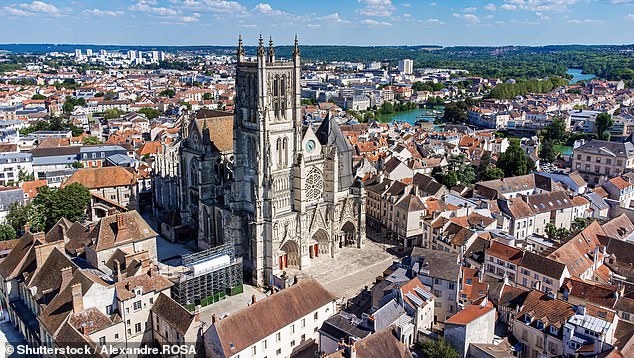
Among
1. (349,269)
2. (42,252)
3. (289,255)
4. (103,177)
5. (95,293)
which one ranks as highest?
(103,177)

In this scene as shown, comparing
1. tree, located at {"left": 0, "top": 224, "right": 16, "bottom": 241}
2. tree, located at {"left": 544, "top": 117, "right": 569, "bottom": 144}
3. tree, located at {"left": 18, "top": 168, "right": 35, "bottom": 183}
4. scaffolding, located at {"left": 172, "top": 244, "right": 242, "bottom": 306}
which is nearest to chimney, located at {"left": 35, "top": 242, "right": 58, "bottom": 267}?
scaffolding, located at {"left": 172, "top": 244, "right": 242, "bottom": 306}

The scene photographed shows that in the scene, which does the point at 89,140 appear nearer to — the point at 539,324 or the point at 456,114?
the point at 539,324

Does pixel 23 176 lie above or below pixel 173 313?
above

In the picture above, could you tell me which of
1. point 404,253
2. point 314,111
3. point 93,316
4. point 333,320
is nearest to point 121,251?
point 93,316

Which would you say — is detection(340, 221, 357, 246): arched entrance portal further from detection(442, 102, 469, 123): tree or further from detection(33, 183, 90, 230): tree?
detection(442, 102, 469, 123): tree

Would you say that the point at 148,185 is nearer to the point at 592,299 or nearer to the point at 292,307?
the point at 292,307

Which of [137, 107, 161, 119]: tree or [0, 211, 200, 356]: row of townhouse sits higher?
[137, 107, 161, 119]: tree

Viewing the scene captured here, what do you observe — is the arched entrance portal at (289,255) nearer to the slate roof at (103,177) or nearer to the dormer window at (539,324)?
the dormer window at (539,324)

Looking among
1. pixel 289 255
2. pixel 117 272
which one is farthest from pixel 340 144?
pixel 117 272
